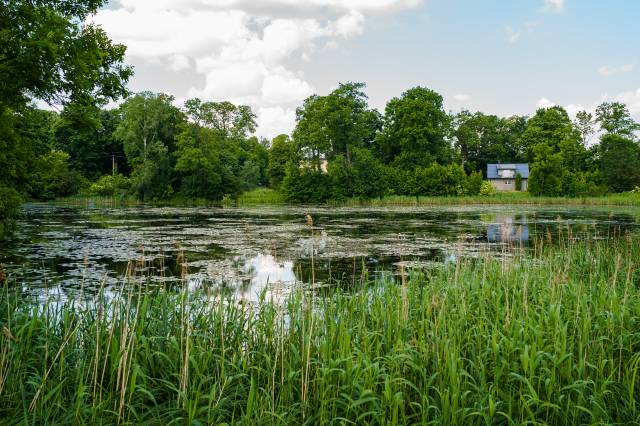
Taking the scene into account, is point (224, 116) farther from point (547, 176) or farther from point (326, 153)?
point (547, 176)

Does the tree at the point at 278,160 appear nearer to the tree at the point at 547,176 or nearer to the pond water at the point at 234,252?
the tree at the point at 547,176

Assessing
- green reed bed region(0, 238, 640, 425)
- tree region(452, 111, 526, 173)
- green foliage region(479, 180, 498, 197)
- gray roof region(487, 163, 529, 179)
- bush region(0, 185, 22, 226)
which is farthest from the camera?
tree region(452, 111, 526, 173)

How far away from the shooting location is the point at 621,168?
185 feet

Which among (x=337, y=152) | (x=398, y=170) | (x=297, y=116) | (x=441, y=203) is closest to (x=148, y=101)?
(x=297, y=116)

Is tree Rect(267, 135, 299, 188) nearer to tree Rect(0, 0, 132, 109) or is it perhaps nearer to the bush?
the bush

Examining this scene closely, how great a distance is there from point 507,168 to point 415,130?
19022 millimetres

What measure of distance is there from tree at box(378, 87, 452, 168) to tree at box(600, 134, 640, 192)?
742 inches

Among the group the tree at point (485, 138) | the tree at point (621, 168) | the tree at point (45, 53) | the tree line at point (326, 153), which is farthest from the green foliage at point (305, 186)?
the tree at point (45, 53)

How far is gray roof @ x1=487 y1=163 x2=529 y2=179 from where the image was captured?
72.1m

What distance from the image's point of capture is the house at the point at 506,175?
71.7 metres

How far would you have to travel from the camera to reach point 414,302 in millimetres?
6801

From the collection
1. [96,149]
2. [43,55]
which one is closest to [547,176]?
[96,149]

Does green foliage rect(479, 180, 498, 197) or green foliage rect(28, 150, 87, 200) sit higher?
green foliage rect(28, 150, 87, 200)

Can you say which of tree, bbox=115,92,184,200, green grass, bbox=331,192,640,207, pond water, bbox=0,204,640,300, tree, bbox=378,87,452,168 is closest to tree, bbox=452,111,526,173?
tree, bbox=378,87,452,168
